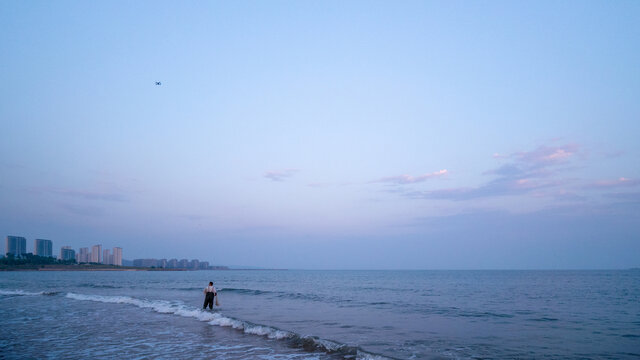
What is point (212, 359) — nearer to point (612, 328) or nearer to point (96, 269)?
point (612, 328)

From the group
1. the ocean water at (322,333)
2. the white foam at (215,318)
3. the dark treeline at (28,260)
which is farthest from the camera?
the dark treeline at (28,260)

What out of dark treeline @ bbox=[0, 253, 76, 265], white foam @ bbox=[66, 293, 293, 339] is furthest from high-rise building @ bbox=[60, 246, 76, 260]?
white foam @ bbox=[66, 293, 293, 339]

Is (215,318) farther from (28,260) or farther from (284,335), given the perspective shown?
(28,260)

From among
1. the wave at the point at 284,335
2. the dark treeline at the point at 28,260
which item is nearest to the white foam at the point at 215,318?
the wave at the point at 284,335

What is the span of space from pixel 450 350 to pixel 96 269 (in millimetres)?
196356

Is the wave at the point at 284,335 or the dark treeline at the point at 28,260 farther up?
the wave at the point at 284,335

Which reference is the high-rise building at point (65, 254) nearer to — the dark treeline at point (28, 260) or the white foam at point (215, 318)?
the dark treeline at point (28, 260)

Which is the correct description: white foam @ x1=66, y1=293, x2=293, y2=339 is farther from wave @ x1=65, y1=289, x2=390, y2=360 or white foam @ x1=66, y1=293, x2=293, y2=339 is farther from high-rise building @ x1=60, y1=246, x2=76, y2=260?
high-rise building @ x1=60, y1=246, x2=76, y2=260

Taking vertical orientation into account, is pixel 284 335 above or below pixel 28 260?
above

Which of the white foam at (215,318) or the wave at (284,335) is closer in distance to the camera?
the wave at (284,335)

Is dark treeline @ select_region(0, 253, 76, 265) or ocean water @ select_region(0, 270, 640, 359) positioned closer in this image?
ocean water @ select_region(0, 270, 640, 359)

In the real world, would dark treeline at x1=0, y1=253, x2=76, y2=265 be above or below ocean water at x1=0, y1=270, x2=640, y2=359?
below

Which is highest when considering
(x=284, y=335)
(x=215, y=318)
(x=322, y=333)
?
(x=284, y=335)

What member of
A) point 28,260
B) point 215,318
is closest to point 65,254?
point 28,260
